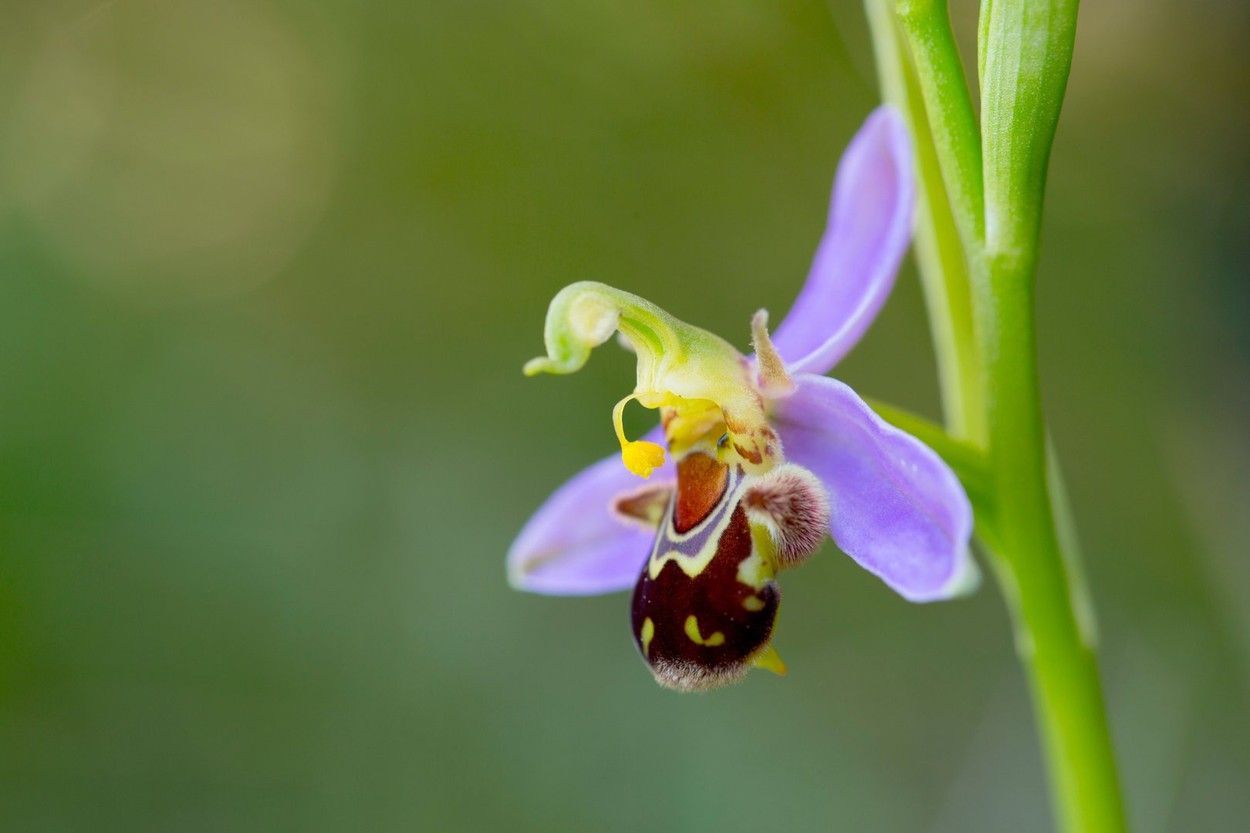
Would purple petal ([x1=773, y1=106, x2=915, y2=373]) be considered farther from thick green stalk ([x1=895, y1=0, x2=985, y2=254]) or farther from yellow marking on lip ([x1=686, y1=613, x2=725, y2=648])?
yellow marking on lip ([x1=686, y1=613, x2=725, y2=648])

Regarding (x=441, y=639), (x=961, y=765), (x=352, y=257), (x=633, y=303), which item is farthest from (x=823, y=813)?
(x=633, y=303)

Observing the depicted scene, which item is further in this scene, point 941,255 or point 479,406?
point 479,406

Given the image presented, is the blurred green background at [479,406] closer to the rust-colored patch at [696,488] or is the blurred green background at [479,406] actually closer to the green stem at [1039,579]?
the green stem at [1039,579]

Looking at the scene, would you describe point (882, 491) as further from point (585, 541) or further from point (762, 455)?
point (585, 541)

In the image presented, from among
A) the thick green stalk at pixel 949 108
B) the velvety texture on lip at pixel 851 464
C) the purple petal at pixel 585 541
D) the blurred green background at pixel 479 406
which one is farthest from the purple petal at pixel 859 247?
the blurred green background at pixel 479 406

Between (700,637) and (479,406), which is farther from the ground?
(479,406)

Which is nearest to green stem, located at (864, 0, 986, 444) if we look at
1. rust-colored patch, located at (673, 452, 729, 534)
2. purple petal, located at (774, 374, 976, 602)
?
purple petal, located at (774, 374, 976, 602)

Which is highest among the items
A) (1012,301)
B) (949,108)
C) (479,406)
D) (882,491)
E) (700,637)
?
(479,406)

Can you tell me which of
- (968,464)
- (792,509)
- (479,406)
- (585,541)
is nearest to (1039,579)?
(968,464)
